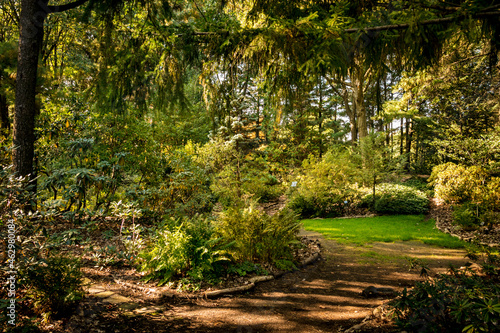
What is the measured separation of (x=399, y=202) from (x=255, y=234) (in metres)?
8.45

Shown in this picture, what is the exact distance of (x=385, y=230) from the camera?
786 centimetres

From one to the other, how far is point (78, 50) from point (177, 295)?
9742 mm

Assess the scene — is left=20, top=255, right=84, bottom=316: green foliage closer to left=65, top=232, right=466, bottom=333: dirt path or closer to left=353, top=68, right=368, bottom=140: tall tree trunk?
left=65, top=232, right=466, bottom=333: dirt path

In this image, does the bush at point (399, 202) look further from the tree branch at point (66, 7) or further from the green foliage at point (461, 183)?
the tree branch at point (66, 7)

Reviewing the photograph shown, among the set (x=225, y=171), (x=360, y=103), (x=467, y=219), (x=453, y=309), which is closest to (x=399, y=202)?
(x=467, y=219)

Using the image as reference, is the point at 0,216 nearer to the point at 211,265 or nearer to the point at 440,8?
the point at 211,265

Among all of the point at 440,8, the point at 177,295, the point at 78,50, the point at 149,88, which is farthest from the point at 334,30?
the point at 78,50

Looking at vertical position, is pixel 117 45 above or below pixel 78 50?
below

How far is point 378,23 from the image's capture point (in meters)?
3.37

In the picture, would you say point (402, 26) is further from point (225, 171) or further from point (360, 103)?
point (360, 103)

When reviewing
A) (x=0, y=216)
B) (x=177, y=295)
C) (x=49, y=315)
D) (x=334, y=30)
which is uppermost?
(x=334, y=30)

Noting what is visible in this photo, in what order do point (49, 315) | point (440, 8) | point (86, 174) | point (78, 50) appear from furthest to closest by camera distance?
point (78, 50) < point (86, 174) < point (440, 8) < point (49, 315)

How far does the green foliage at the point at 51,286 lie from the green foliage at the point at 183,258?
117 cm

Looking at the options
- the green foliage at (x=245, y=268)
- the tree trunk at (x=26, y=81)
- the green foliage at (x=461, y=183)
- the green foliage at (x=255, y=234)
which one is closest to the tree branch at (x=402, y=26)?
the green foliage at (x=255, y=234)
